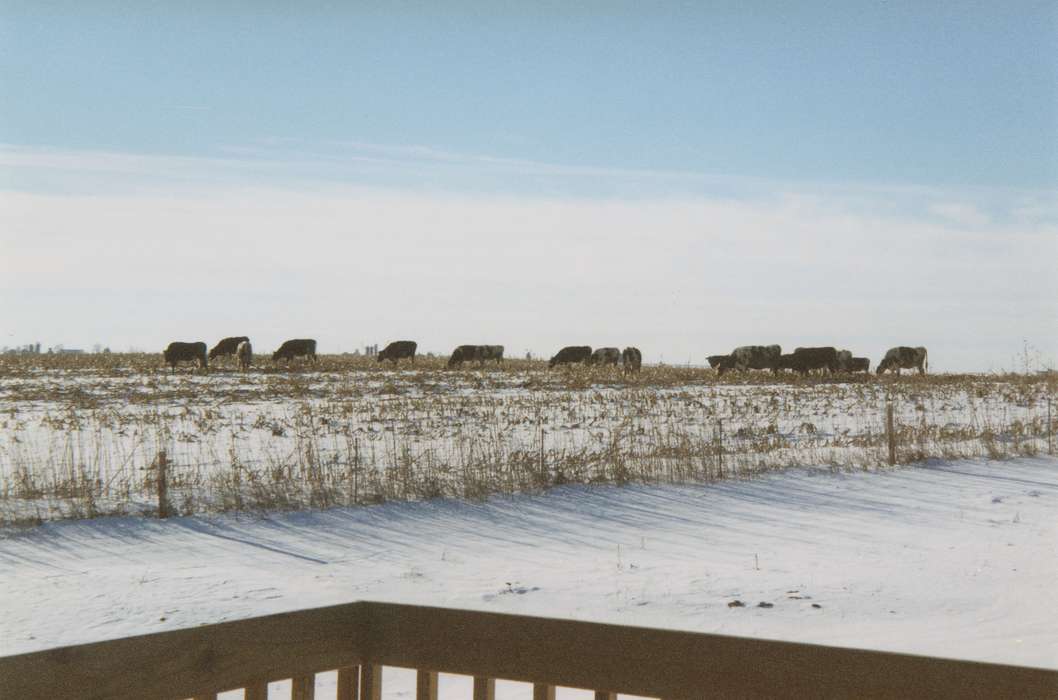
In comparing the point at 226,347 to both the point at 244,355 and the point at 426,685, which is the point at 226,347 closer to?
the point at 244,355

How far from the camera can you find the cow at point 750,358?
158ft

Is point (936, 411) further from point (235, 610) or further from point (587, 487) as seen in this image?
point (235, 610)

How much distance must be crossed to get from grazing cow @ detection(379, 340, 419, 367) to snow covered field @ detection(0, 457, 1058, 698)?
39.0 m

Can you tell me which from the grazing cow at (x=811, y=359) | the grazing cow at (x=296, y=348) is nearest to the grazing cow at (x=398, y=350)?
the grazing cow at (x=296, y=348)

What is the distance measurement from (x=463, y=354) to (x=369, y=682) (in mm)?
48396

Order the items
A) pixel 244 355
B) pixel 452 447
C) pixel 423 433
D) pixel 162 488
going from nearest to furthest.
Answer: pixel 162 488, pixel 452 447, pixel 423 433, pixel 244 355

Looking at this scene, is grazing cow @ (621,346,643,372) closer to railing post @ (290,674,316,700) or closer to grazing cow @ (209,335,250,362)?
grazing cow @ (209,335,250,362)

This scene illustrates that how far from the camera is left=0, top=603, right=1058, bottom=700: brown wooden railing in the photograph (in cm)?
221

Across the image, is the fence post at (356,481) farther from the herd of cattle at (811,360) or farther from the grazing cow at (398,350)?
the grazing cow at (398,350)

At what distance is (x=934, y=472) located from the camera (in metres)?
16.5

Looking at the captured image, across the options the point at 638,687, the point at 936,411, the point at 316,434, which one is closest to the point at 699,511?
the point at 316,434

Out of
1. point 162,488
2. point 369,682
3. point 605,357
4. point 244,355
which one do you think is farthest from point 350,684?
point 605,357

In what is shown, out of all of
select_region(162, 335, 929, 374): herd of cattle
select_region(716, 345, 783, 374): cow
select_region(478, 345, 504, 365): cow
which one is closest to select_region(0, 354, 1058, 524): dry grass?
select_region(162, 335, 929, 374): herd of cattle

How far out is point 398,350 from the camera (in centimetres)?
5356
